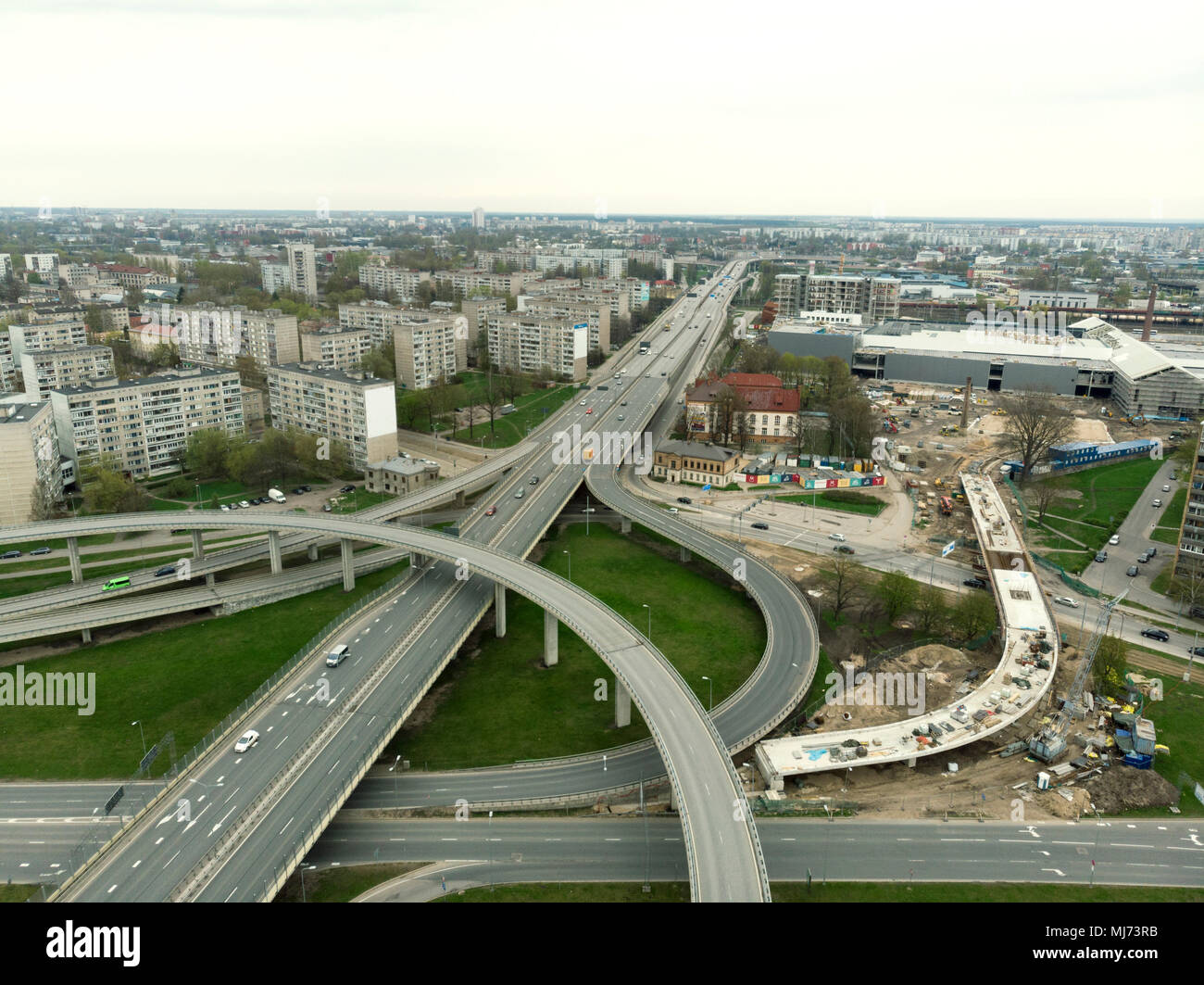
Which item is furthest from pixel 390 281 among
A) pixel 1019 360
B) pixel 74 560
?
pixel 74 560

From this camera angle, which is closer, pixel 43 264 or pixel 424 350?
pixel 424 350

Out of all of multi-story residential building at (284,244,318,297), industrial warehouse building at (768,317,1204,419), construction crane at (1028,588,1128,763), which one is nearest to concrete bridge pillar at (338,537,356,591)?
construction crane at (1028,588,1128,763)

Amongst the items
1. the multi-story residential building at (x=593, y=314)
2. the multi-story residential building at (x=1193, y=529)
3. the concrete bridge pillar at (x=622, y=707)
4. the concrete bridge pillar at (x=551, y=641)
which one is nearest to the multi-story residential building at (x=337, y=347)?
the multi-story residential building at (x=593, y=314)

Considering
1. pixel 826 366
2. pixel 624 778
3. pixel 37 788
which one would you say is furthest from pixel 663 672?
pixel 826 366

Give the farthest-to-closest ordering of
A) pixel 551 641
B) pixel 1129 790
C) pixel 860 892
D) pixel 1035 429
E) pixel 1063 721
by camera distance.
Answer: pixel 1035 429 < pixel 551 641 < pixel 1063 721 < pixel 1129 790 < pixel 860 892

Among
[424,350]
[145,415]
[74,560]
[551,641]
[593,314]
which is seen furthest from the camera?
[593,314]

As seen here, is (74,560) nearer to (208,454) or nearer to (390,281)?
(208,454)

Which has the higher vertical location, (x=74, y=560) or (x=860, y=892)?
(x=74, y=560)
